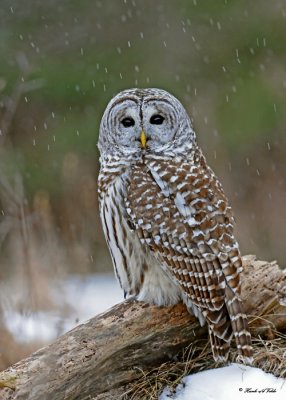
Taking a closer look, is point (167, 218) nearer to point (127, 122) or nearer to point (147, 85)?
point (127, 122)

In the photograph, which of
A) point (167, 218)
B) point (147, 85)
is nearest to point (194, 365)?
point (167, 218)

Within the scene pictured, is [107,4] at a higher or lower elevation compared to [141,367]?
higher

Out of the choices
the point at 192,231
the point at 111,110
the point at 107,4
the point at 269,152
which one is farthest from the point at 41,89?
the point at 192,231

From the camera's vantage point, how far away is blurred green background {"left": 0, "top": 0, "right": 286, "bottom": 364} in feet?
35.8

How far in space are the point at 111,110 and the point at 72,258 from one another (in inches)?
120

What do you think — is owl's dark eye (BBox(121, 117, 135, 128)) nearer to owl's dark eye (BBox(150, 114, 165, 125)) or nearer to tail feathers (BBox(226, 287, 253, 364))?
owl's dark eye (BBox(150, 114, 165, 125))

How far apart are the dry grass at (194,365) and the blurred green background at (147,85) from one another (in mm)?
4580

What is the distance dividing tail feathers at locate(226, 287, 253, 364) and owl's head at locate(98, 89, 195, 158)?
1.12 m

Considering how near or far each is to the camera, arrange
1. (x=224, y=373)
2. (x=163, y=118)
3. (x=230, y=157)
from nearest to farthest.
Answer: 1. (x=224, y=373)
2. (x=163, y=118)
3. (x=230, y=157)

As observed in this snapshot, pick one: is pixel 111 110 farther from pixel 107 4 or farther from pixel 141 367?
pixel 107 4

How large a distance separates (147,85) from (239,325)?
6993 mm

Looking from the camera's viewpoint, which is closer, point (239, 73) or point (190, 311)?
point (190, 311)

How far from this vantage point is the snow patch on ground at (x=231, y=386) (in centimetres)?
480

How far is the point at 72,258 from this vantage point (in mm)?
8852
